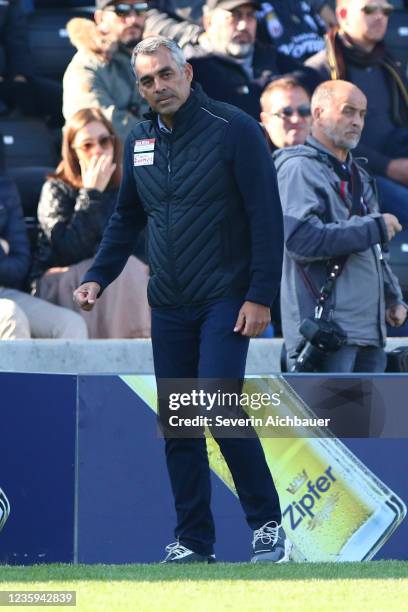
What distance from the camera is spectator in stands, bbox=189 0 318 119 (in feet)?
29.8

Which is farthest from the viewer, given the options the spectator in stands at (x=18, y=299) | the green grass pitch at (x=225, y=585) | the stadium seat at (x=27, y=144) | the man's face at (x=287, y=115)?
the stadium seat at (x=27, y=144)

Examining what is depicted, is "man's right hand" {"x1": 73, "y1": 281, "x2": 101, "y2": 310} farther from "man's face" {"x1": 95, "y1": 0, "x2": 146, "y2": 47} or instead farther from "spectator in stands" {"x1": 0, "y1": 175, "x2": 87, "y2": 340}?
"man's face" {"x1": 95, "y1": 0, "x2": 146, "y2": 47}

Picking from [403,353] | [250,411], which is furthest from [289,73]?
[250,411]

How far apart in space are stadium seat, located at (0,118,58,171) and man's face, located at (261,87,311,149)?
1.87m

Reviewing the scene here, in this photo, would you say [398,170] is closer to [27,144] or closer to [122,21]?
[122,21]

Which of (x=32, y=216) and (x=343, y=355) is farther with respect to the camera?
(x=32, y=216)

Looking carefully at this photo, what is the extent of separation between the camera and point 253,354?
26.1ft

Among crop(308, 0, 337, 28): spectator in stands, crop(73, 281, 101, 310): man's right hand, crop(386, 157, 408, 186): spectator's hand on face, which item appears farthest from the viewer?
crop(308, 0, 337, 28): spectator in stands

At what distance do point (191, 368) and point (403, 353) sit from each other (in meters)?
1.95

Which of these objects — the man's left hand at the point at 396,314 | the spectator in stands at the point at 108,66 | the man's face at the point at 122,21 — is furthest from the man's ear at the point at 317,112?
the man's face at the point at 122,21

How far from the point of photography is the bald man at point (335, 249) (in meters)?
6.66

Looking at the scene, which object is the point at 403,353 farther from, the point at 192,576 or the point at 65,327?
the point at 192,576

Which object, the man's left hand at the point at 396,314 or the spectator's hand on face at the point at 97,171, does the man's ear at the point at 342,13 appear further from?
the man's left hand at the point at 396,314

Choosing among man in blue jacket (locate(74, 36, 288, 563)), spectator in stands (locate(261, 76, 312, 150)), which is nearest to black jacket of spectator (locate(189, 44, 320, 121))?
spectator in stands (locate(261, 76, 312, 150))
